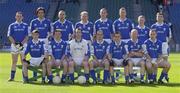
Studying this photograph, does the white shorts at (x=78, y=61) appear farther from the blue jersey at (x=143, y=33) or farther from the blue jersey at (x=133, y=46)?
the blue jersey at (x=143, y=33)

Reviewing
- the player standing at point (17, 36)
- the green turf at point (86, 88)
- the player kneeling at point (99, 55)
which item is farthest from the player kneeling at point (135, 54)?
the player standing at point (17, 36)

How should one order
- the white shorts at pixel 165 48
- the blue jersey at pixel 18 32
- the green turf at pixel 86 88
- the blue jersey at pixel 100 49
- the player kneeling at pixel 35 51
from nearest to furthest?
the green turf at pixel 86 88
the player kneeling at pixel 35 51
the blue jersey at pixel 100 49
the white shorts at pixel 165 48
the blue jersey at pixel 18 32

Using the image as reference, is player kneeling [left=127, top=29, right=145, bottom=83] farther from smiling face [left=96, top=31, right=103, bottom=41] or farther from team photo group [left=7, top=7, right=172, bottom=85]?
smiling face [left=96, top=31, right=103, bottom=41]

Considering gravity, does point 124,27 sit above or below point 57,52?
above

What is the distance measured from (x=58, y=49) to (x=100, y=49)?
1.14m

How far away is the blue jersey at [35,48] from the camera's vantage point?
1341 centimetres

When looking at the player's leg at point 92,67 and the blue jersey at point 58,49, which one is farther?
the blue jersey at point 58,49

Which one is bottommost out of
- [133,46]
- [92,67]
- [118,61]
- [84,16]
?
[92,67]

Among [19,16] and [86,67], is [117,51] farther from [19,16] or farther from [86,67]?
[19,16]

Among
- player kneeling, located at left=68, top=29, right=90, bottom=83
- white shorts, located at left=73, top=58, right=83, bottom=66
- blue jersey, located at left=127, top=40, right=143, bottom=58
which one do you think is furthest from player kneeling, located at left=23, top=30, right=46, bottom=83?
blue jersey, located at left=127, top=40, right=143, bottom=58

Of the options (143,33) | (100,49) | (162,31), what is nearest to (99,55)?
(100,49)

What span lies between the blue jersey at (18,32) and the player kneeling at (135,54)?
303cm

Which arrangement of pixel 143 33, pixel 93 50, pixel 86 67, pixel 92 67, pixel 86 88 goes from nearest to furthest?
1. pixel 86 88
2. pixel 86 67
3. pixel 92 67
4. pixel 93 50
5. pixel 143 33

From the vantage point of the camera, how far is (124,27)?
13.8 meters
